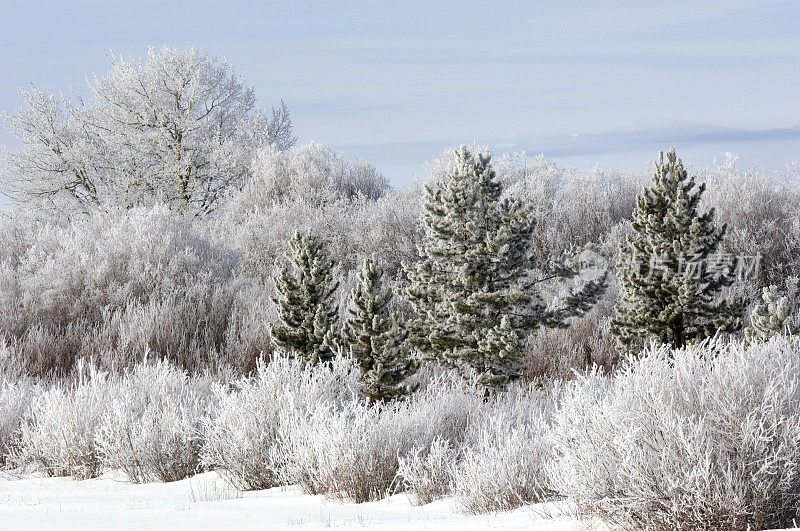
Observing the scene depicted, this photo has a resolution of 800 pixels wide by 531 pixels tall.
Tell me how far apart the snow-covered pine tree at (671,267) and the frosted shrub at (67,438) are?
661cm

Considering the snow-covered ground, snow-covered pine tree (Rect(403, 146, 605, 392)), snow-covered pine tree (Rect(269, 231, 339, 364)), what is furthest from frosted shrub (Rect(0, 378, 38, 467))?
snow-covered pine tree (Rect(403, 146, 605, 392))

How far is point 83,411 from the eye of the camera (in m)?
6.72

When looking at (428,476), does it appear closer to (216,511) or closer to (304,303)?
(216,511)

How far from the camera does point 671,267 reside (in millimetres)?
9617

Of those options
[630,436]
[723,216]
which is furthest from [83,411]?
[723,216]

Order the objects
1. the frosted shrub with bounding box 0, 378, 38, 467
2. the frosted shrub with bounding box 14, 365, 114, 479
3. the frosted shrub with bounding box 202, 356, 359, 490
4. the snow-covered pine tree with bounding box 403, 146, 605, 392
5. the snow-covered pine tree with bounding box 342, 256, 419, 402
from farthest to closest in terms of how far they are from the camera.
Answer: the snow-covered pine tree with bounding box 403, 146, 605, 392, the snow-covered pine tree with bounding box 342, 256, 419, 402, the frosted shrub with bounding box 0, 378, 38, 467, the frosted shrub with bounding box 14, 365, 114, 479, the frosted shrub with bounding box 202, 356, 359, 490

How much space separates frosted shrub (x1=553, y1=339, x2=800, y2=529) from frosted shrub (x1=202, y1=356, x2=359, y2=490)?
2313 mm

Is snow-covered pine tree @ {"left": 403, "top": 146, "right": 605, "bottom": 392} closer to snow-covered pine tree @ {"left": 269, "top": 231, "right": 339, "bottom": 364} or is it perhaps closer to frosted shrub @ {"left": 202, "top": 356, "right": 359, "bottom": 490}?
snow-covered pine tree @ {"left": 269, "top": 231, "right": 339, "bottom": 364}

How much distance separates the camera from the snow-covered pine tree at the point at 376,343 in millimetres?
7652

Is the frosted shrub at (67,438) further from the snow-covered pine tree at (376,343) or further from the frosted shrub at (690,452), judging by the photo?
the frosted shrub at (690,452)

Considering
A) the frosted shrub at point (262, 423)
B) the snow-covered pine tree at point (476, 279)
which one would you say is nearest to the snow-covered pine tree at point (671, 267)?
the snow-covered pine tree at point (476, 279)

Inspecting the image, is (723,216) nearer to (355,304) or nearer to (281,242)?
(281,242)

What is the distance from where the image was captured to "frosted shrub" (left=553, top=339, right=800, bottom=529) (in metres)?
3.50

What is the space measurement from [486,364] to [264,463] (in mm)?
3835
